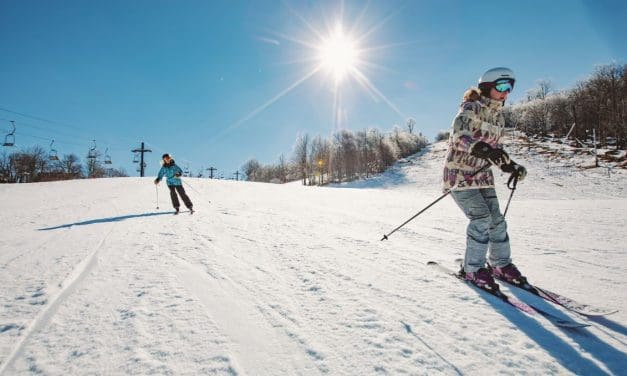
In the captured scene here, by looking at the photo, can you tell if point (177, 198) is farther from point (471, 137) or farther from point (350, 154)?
point (350, 154)

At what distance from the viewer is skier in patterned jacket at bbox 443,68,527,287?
2980mm

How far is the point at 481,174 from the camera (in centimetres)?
314

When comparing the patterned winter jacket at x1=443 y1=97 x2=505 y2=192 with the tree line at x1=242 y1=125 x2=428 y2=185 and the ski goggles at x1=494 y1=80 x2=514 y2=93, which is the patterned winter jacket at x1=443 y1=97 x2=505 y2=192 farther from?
the tree line at x1=242 y1=125 x2=428 y2=185

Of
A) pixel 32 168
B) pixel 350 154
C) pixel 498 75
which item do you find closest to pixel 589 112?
pixel 350 154

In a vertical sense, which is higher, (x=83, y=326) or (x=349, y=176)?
(x=349, y=176)

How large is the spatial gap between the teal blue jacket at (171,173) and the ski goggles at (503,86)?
31.5 feet

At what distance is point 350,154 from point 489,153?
5879cm

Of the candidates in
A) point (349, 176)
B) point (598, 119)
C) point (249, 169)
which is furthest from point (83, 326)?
point (249, 169)

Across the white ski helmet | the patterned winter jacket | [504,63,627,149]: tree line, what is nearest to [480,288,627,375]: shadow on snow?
the patterned winter jacket

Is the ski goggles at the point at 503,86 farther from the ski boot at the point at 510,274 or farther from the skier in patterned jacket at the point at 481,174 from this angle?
the ski boot at the point at 510,274

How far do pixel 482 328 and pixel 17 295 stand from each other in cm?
396

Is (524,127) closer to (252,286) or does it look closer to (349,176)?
(349,176)

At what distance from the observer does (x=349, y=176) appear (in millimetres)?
59219

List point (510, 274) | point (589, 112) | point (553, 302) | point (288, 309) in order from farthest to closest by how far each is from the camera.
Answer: point (589, 112) → point (510, 274) → point (553, 302) → point (288, 309)
